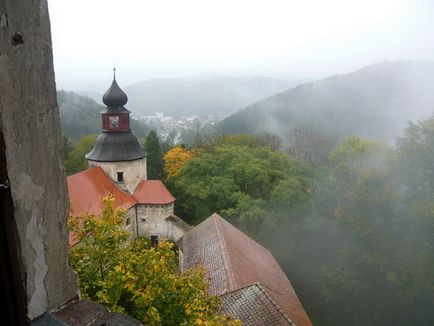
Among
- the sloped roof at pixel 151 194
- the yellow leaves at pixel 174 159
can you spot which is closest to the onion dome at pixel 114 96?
the sloped roof at pixel 151 194

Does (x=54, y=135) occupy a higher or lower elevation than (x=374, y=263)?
higher

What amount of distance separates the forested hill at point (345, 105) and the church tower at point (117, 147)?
43.6 metres

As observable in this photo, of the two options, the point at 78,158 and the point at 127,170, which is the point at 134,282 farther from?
the point at 78,158

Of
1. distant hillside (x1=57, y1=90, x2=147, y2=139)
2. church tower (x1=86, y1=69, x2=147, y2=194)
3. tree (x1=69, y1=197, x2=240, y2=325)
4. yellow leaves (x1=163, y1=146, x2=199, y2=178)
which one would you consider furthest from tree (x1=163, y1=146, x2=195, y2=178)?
distant hillside (x1=57, y1=90, x2=147, y2=139)

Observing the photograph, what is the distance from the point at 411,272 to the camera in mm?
14594

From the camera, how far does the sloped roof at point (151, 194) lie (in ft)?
78.4

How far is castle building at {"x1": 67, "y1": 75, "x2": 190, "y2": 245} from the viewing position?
2325 centimetres

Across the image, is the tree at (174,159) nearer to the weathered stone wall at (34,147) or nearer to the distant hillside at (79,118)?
the weathered stone wall at (34,147)

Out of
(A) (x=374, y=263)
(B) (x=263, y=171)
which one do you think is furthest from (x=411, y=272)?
(B) (x=263, y=171)

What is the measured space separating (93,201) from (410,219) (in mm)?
14842

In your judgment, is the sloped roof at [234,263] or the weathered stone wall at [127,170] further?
the weathered stone wall at [127,170]

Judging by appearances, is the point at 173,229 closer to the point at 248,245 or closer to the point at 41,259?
the point at 248,245

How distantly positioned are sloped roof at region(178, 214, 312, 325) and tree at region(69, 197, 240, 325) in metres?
5.13

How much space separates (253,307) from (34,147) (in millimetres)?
9989
